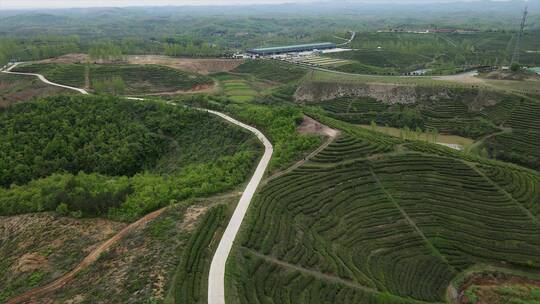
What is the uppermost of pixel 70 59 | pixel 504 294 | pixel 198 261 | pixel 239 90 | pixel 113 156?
pixel 70 59

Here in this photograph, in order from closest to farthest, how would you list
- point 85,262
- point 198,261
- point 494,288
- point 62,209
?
1. point 198,261
2. point 85,262
3. point 494,288
4. point 62,209

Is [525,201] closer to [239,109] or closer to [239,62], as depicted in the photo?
[239,109]

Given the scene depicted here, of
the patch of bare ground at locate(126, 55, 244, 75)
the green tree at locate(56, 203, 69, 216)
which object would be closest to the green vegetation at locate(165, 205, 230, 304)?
the green tree at locate(56, 203, 69, 216)

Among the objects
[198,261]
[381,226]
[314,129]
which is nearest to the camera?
[198,261]

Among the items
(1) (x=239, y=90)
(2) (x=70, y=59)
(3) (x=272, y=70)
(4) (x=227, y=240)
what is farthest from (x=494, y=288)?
(2) (x=70, y=59)

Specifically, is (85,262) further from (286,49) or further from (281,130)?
(286,49)

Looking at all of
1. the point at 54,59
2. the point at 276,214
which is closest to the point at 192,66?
the point at 54,59

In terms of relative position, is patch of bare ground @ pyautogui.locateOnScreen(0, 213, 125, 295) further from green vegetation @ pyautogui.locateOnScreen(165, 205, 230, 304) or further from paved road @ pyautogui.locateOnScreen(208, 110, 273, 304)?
paved road @ pyautogui.locateOnScreen(208, 110, 273, 304)

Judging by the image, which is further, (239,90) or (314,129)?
(239,90)
